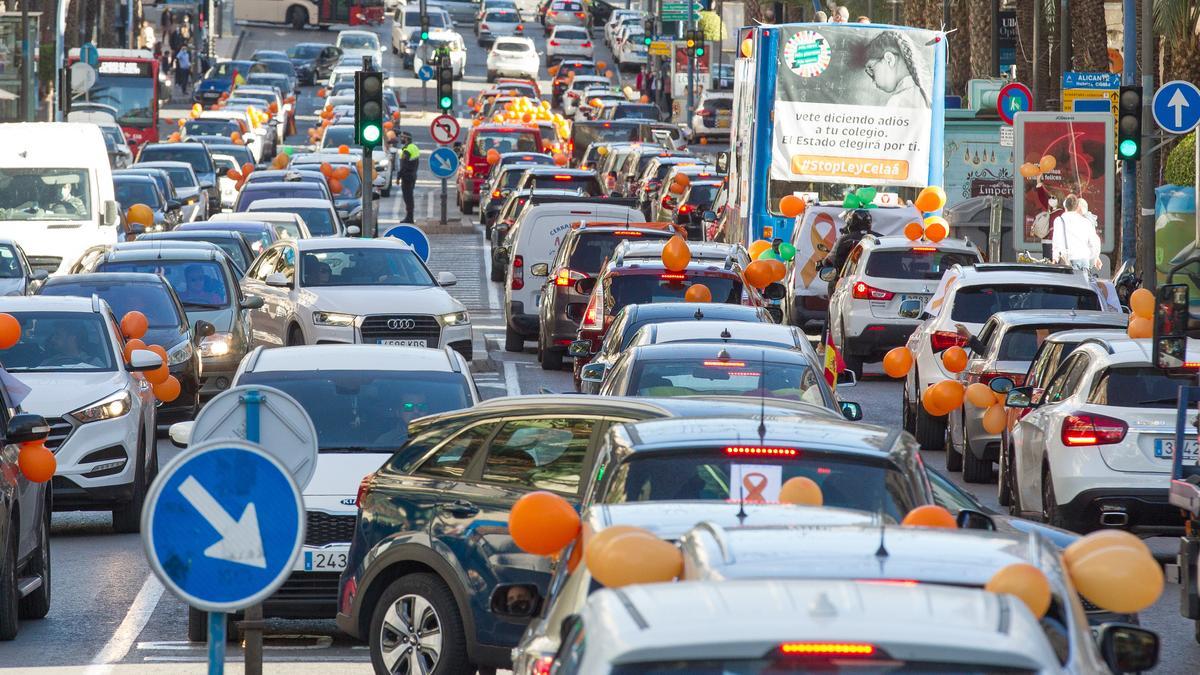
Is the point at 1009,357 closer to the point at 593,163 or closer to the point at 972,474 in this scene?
the point at 972,474

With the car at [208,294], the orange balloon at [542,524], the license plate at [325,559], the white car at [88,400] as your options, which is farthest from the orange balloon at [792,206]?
the orange balloon at [542,524]

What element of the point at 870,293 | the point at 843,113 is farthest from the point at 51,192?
the point at 870,293

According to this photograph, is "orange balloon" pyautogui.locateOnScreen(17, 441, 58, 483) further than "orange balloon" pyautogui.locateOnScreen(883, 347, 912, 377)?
No

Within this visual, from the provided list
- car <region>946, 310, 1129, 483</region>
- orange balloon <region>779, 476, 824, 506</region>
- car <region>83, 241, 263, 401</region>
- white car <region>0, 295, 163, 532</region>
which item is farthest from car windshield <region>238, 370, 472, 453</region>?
car <region>83, 241, 263, 401</region>

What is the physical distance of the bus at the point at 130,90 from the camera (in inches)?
2566

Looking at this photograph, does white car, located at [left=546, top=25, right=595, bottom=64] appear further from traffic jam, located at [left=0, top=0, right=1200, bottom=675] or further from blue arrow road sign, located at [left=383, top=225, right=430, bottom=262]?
blue arrow road sign, located at [left=383, top=225, right=430, bottom=262]

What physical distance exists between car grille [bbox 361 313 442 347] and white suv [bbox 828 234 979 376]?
15.3 feet

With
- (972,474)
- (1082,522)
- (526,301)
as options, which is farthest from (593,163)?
(1082,522)

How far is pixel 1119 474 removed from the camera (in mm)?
15305

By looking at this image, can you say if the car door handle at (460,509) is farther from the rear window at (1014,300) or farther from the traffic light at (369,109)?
the traffic light at (369,109)

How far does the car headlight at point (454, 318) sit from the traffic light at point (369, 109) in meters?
2.56

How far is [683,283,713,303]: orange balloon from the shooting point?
2191 cm

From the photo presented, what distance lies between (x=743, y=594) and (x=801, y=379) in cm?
926

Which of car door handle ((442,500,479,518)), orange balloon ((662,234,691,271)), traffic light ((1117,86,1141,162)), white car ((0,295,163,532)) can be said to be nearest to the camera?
car door handle ((442,500,479,518))
